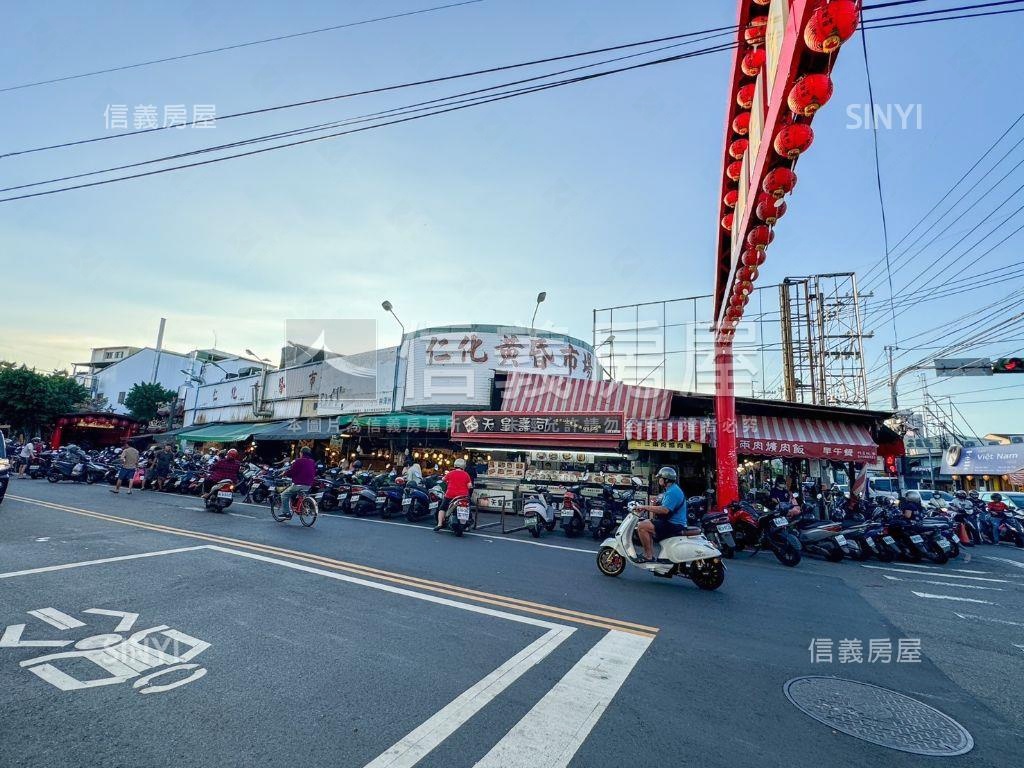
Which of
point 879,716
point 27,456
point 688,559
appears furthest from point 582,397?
point 27,456

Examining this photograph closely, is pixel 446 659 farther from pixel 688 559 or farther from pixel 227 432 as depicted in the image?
pixel 227 432

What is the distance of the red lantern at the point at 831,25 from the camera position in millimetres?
3781

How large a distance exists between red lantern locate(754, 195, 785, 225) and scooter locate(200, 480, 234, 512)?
13.5m

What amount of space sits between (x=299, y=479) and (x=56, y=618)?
6922 mm

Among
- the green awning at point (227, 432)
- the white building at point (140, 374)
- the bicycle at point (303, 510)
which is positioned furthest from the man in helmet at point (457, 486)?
the white building at point (140, 374)

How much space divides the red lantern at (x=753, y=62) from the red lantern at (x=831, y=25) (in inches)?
73.3

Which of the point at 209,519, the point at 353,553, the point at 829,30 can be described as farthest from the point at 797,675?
the point at 209,519

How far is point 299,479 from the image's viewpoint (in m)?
11.4

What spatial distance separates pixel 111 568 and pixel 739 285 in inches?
446

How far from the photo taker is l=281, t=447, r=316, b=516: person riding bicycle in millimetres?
11367

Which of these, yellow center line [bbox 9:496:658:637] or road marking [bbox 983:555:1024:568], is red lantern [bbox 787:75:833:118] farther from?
road marking [bbox 983:555:1024:568]

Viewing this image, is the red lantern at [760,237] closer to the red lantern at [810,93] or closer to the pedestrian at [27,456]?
the red lantern at [810,93]

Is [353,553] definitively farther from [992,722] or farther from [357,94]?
[357,94]

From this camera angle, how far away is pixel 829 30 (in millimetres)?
3846
